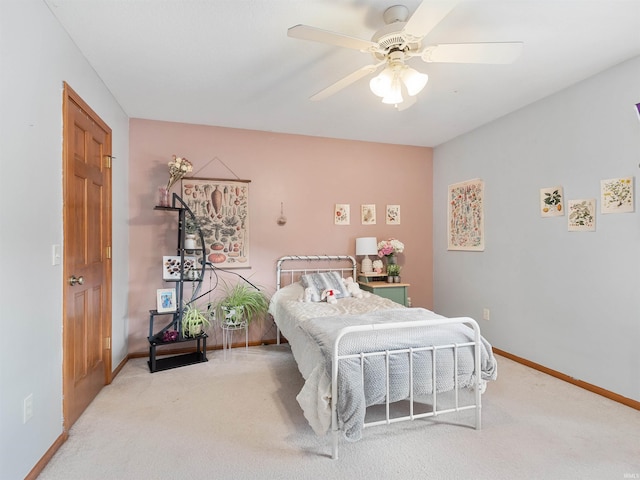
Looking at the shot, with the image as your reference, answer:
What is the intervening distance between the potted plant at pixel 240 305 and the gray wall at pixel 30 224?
5.28ft

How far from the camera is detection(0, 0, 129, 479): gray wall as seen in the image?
1.52 meters

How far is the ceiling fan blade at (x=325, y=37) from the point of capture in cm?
158

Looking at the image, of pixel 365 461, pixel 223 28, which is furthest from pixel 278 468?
pixel 223 28

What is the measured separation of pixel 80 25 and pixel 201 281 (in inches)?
91.5

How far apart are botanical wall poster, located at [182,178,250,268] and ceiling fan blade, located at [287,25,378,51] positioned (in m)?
2.39

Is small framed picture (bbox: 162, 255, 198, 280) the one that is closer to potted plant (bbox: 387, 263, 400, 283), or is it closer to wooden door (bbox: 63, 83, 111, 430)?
wooden door (bbox: 63, 83, 111, 430)

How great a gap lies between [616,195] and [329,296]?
252 cm

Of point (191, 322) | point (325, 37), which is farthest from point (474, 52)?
point (191, 322)

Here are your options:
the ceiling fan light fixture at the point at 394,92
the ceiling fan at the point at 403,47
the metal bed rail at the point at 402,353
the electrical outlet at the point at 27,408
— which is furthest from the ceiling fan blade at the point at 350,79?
the electrical outlet at the point at 27,408

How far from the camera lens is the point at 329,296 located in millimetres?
3346

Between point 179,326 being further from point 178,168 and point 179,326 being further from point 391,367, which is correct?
point 391,367

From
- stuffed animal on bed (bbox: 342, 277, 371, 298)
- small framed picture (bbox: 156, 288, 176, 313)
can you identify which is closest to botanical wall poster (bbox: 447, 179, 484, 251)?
stuffed animal on bed (bbox: 342, 277, 371, 298)

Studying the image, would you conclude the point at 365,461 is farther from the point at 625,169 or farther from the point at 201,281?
the point at 625,169

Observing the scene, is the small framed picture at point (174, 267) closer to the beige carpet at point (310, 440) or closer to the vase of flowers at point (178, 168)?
the vase of flowers at point (178, 168)
